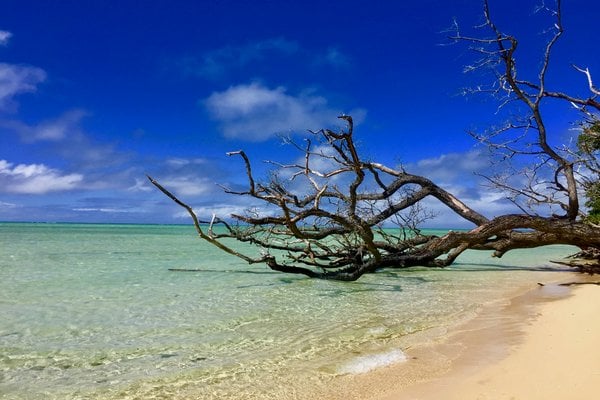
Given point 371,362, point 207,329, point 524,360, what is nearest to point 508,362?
point 524,360

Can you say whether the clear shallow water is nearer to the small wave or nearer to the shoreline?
the small wave

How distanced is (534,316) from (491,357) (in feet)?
7.48

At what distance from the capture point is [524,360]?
12.3ft

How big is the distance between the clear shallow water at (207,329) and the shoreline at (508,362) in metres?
0.42

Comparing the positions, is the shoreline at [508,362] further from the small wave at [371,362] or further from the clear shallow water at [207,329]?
the clear shallow water at [207,329]

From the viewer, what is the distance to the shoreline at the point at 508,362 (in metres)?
3.05

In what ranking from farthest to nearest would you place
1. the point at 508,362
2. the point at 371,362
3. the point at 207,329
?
the point at 207,329 → the point at 371,362 → the point at 508,362

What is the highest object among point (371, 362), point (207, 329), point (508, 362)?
point (508, 362)

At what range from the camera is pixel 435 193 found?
11.8 meters

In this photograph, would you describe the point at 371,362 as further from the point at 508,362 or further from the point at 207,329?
the point at 207,329

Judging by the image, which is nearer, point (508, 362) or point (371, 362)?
point (508, 362)

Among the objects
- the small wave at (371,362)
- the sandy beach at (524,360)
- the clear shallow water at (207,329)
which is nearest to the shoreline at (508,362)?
the sandy beach at (524,360)

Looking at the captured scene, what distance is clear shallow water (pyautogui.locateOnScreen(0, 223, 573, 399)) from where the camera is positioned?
3.74 metres

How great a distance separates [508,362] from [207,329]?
3.45 metres
